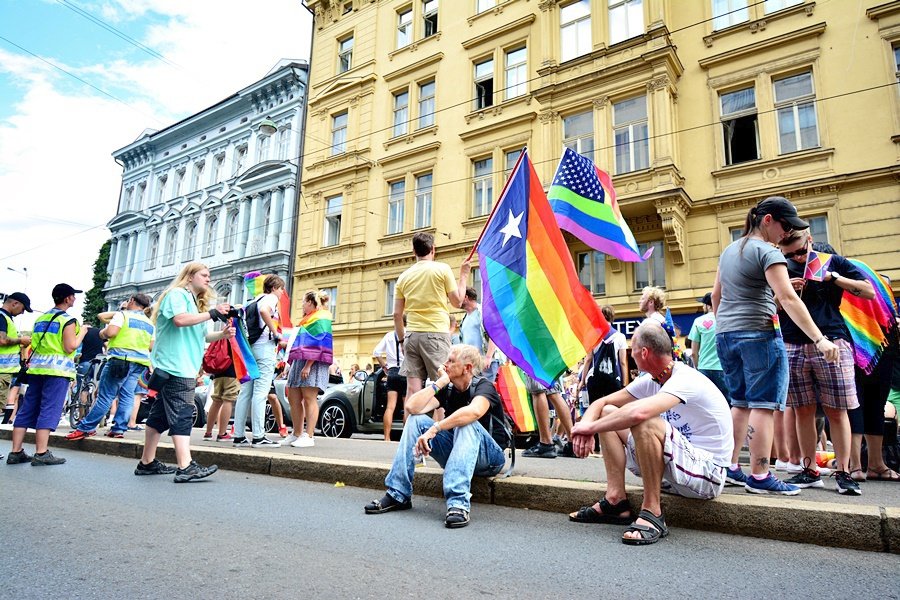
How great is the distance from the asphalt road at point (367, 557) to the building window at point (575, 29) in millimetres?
17794

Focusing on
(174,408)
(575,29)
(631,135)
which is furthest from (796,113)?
(174,408)

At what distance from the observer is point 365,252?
2288cm

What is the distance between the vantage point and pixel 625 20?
17719 mm

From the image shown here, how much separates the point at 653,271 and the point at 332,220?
46.0 feet

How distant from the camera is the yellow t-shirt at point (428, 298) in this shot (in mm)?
5391

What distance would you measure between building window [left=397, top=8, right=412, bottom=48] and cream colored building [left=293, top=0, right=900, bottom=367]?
9 cm

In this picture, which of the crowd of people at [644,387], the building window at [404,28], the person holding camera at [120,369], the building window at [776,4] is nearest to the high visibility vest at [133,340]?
the person holding camera at [120,369]

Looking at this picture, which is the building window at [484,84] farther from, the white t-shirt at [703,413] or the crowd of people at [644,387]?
the white t-shirt at [703,413]

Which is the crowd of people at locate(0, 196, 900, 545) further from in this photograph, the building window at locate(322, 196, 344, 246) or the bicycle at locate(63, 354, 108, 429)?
the building window at locate(322, 196, 344, 246)

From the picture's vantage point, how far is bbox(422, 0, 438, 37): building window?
23.5 m

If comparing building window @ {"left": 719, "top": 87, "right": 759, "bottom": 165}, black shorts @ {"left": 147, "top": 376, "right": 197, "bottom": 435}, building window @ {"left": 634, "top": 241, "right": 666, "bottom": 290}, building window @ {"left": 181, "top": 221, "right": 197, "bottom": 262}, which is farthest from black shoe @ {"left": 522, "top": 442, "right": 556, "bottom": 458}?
→ building window @ {"left": 181, "top": 221, "right": 197, "bottom": 262}

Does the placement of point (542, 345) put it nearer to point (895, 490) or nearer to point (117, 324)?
point (895, 490)

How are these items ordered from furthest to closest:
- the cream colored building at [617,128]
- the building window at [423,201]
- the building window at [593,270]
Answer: the building window at [423,201] → the building window at [593,270] → the cream colored building at [617,128]

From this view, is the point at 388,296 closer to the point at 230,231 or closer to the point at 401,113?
the point at 401,113
